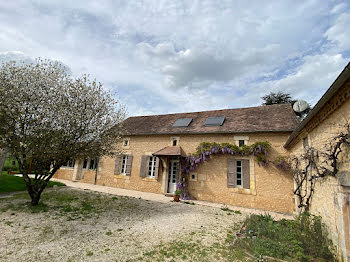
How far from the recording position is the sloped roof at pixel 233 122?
25.3ft

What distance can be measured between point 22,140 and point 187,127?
6784 mm

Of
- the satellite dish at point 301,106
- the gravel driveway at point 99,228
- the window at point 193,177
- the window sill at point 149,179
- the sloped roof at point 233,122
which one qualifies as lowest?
the gravel driveway at point 99,228

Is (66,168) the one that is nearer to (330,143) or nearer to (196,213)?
(196,213)

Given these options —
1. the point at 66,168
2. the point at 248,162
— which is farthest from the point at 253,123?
the point at 66,168

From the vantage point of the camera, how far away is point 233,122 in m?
8.78

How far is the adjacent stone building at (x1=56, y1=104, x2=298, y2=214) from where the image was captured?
721 centimetres

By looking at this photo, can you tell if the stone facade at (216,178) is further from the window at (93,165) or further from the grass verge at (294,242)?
the grass verge at (294,242)

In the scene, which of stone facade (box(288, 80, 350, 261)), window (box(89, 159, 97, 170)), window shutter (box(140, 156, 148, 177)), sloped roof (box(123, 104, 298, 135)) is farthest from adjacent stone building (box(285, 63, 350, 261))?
window (box(89, 159, 97, 170))

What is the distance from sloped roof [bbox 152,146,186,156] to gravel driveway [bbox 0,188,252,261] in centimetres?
237

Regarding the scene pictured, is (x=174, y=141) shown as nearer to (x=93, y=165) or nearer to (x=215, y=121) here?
(x=215, y=121)

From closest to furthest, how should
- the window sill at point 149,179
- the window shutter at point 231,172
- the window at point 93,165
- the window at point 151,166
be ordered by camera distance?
the window shutter at point 231,172 → the window sill at point 149,179 → the window at point 151,166 → the window at point 93,165

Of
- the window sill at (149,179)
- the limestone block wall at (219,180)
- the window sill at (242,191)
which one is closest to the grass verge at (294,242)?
the limestone block wall at (219,180)

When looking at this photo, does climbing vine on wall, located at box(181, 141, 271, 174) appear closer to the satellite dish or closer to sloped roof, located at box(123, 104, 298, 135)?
sloped roof, located at box(123, 104, 298, 135)

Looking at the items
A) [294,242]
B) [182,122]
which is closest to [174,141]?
[182,122]
